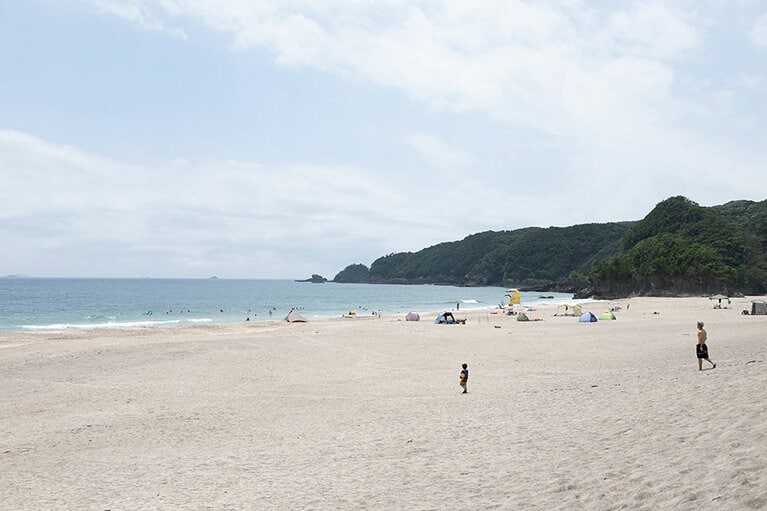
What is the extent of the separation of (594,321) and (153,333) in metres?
31.9

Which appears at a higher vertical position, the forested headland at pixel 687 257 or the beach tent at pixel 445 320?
the forested headland at pixel 687 257

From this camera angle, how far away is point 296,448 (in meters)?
10.1

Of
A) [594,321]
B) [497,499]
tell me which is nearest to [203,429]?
[497,499]

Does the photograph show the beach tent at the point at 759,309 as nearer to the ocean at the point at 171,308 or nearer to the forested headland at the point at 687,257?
the ocean at the point at 171,308

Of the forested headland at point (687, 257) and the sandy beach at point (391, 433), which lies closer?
the sandy beach at point (391, 433)

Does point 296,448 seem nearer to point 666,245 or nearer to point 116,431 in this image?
point 116,431

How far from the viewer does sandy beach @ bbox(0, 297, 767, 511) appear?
6.54 m

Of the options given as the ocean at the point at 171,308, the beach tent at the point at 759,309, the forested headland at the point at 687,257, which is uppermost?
the forested headland at the point at 687,257

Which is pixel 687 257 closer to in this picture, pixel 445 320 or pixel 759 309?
pixel 759 309

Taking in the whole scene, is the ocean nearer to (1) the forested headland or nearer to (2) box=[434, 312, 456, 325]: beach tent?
(1) the forested headland

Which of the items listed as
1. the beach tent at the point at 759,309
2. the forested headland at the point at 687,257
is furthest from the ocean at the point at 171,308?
the beach tent at the point at 759,309

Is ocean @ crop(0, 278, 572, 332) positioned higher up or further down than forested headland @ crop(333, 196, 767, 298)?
further down

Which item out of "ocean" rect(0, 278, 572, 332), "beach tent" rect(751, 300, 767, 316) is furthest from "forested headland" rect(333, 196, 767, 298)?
"beach tent" rect(751, 300, 767, 316)

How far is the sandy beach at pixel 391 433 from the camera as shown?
654cm
